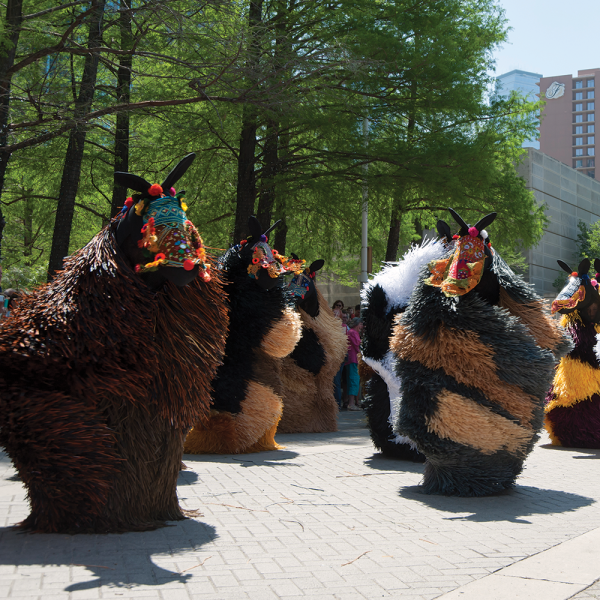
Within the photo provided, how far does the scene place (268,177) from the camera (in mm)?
12930

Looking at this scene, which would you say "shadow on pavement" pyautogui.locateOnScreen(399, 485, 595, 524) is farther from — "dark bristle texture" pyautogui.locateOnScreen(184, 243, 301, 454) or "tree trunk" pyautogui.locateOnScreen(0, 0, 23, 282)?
"tree trunk" pyautogui.locateOnScreen(0, 0, 23, 282)

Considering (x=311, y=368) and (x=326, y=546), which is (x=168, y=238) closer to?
(x=326, y=546)

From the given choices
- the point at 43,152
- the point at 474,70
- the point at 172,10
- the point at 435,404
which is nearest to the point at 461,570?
the point at 435,404

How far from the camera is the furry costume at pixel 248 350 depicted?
7.48 metres

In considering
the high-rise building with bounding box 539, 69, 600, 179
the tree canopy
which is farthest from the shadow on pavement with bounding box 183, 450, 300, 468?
the high-rise building with bounding box 539, 69, 600, 179

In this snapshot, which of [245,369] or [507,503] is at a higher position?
[245,369]

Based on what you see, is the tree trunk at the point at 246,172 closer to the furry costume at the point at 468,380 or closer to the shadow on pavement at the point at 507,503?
the furry costume at the point at 468,380

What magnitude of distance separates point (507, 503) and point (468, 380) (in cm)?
103

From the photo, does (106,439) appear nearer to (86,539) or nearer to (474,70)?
(86,539)

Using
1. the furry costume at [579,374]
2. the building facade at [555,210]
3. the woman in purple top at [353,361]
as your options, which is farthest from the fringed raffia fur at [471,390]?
the building facade at [555,210]

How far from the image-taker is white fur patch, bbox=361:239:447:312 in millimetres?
6969

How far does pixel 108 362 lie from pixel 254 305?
3.59 metres

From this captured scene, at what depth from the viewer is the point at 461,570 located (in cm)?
365

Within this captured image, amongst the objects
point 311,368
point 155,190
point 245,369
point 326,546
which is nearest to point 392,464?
point 245,369
